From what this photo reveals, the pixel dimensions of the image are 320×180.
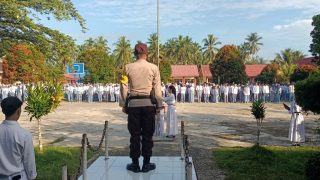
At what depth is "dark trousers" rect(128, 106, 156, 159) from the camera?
728 centimetres

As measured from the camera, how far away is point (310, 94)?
673 centimetres

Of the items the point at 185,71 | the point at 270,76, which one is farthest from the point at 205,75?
the point at 270,76

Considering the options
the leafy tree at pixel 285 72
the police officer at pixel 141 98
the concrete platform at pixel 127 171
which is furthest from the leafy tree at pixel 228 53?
the police officer at pixel 141 98

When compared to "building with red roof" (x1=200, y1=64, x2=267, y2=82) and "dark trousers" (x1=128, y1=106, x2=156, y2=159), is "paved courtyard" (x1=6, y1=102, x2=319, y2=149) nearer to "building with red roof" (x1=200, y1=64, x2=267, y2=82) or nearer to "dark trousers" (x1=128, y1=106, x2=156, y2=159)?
"dark trousers" (x1=128, y1=106, x2=156, y2=159)

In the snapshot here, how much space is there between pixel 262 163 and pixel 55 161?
4670 mm

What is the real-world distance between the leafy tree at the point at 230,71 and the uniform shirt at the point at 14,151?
4868cm

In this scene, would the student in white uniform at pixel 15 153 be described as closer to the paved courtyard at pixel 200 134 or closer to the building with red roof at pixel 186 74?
the paved courtyard at pixel 200 134

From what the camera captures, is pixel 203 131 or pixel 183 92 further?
pixel 183 92

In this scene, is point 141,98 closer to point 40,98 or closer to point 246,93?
point 40,98

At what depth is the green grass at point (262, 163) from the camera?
28.3ft

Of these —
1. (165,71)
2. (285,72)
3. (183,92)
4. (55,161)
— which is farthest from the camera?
(165,71)

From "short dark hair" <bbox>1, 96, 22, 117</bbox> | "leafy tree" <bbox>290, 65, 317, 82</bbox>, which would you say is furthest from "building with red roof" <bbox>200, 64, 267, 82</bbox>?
"short dark hair" <bbox>1, 96, 22, 117</bbox>

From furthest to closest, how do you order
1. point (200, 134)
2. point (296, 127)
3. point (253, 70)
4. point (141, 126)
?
point (253, 70), point (200, 134), point (296, 127), point (141, 126)

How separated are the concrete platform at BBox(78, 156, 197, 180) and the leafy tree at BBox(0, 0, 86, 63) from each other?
213 cm
